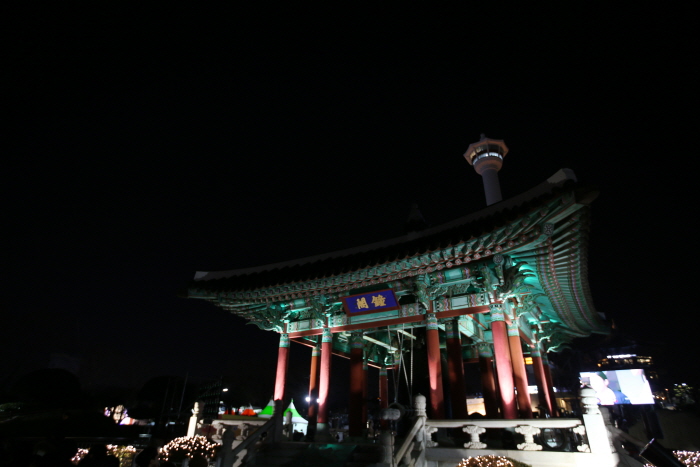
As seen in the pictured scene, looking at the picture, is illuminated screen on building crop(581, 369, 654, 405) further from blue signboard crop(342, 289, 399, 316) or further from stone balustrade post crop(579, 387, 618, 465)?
stone balustrade post crop(579, 387, 618, 465)

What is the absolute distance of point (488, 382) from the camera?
1423 cm

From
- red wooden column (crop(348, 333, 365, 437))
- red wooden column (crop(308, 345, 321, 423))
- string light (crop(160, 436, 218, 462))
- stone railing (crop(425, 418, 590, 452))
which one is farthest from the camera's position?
red wooden column (crop(308, 345, 321, 423))

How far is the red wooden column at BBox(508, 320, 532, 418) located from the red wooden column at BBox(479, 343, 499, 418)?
125 cm

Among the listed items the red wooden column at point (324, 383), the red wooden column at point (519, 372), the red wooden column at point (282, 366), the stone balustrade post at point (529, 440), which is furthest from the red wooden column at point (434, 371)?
the red wooden column at point (282, 366)

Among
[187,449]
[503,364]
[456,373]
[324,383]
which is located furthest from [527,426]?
[187,449]

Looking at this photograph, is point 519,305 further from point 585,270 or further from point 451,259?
point 451,259

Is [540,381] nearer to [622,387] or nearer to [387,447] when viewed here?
[387,447]

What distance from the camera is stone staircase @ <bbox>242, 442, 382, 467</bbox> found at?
31.3 feet

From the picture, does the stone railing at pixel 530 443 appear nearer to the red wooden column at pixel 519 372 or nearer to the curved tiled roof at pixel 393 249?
the red wooden column at pixel 519 372

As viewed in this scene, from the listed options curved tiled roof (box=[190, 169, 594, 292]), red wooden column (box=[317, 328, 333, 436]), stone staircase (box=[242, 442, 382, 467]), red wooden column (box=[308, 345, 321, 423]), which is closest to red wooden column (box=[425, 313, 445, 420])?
stone staircase (box=[242, 442, 382, 467])

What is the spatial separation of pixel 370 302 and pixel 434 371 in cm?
347

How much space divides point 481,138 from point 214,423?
22627mm

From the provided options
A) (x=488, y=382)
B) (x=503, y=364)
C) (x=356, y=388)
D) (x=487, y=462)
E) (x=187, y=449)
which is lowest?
(x=187, y=449)

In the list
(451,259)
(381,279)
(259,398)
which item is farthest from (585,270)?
(259,398)
